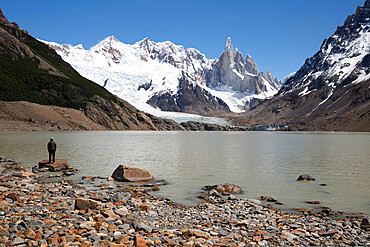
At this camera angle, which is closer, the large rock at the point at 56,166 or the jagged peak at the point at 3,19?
the large rock at the point at 56,166

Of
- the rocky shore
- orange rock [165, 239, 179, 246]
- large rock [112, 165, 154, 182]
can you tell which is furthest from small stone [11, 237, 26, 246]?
large rock [112, 165, 154, 182]

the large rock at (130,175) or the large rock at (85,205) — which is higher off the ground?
the large rock at (85,205)

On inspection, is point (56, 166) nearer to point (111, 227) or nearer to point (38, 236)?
point (111, 227)

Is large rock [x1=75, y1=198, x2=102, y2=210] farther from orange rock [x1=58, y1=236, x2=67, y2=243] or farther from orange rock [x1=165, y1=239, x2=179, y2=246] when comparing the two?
orange rock [x1=165, y1=239, x2=179, y2=246]

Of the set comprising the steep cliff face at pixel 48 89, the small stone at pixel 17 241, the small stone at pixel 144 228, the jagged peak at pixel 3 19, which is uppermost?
the jagged peak at pixel 3 19

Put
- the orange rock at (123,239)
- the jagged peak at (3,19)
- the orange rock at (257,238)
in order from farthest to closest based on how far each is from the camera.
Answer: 1. the jagged peak at (3,19)
2. the orange rock at (257,238)
3. the orange rock at (123,239)

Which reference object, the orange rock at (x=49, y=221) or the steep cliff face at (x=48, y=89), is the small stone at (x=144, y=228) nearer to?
the orange rock at (x=49, y=221)

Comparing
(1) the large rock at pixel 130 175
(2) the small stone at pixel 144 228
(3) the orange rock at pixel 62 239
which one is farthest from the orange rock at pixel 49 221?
(1) the large rock at pixel 130 175

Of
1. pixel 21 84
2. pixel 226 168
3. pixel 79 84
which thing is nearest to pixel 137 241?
pixel 226 168

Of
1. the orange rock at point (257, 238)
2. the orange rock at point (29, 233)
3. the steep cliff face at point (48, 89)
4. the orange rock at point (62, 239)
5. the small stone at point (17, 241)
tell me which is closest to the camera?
the small stone at point (17, 241)
